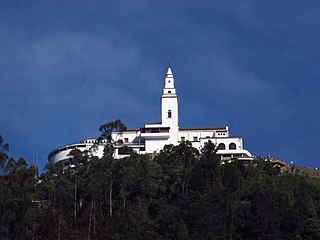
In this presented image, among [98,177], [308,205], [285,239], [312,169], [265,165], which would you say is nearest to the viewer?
[285,239]

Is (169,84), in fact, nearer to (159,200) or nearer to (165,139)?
(165,139)

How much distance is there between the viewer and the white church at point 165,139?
77438mm

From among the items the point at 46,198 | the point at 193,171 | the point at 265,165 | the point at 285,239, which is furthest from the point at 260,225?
the point at 46,198

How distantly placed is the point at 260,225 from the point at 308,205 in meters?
5.78

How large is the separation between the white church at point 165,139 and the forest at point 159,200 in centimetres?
663

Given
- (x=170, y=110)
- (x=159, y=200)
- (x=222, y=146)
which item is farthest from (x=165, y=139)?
(x=159, y=200)

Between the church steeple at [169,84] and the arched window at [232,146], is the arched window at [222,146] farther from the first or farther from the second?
the church steeple at [169,84]

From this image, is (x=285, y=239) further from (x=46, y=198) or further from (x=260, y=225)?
(x=46, y=198)

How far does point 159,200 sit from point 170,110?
1997 cm

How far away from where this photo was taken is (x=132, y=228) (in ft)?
191

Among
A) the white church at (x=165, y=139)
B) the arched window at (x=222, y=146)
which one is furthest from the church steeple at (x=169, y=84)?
the arched window at (x=222, y=146)

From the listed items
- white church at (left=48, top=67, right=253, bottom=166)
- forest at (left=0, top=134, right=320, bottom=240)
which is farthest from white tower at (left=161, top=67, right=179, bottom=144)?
forest at (left=0, top=134, right=320, bottom=240)

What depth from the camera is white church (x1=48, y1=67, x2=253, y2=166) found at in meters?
77.4

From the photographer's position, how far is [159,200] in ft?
207
